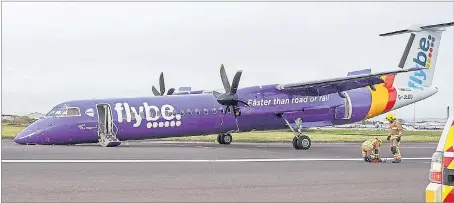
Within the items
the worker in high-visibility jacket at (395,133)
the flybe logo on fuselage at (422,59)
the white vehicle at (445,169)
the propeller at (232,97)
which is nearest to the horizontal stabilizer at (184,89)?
the propeller at (232,97)

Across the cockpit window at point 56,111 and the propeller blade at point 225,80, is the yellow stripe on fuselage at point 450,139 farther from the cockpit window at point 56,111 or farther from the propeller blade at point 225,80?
the cockpit window at point 56,111

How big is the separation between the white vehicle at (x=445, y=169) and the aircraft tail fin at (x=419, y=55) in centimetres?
2340

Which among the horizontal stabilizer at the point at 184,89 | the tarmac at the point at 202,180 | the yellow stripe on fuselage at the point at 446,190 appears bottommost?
the tarmac at the point at 202,180

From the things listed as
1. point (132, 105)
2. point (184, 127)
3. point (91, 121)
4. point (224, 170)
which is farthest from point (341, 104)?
point (224, 170)

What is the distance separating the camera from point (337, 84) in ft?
78.8

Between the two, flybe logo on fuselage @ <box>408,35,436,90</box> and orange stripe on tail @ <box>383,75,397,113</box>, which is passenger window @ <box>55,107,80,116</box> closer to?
orange stripe on tail @ <box>383,75,397,113</box>

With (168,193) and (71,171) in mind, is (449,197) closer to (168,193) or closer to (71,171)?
(168,193)

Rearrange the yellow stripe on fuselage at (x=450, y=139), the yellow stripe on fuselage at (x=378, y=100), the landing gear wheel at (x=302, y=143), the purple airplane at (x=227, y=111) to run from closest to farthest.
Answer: the yellow stripe on fuselage at (x=450, y=139) < the purple airplane at (x=227, y=111) < the landing gear wheel at (x=302, y=143) < the yellow stripe on fuselage at (x=378, y=100)

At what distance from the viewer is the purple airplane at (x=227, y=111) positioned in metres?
22.5

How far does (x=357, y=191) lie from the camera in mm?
9812

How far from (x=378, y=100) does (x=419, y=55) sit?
417cm

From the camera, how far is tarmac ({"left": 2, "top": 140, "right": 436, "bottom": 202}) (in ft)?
29.4

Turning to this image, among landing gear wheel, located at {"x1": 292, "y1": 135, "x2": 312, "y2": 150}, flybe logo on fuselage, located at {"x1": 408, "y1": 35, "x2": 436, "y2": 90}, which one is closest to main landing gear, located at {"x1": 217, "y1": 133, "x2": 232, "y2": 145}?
landing gear wheel, located at {"x1": 292, "y1": 135, "x2": 312, "y2": 150}

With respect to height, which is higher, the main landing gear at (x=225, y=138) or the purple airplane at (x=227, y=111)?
the purple airplane at (x=227, y=111)
